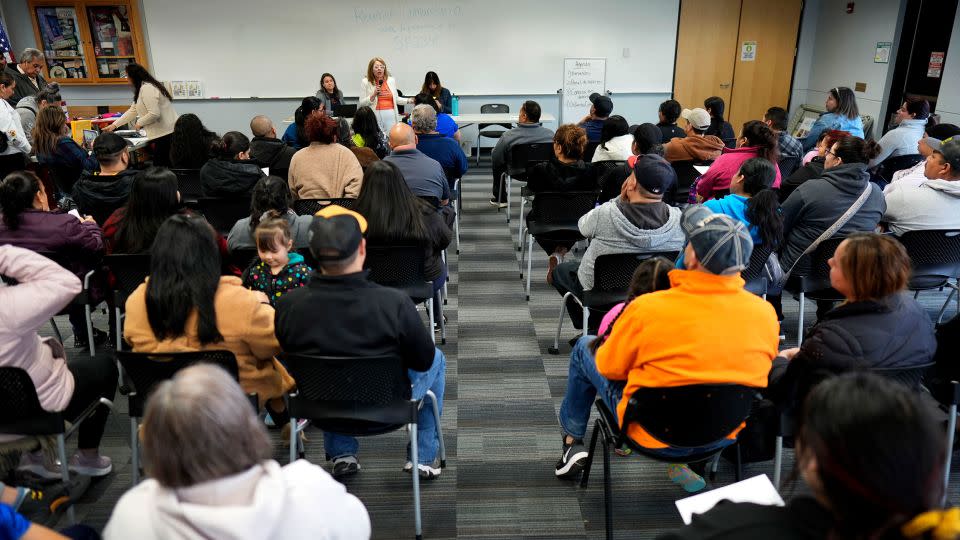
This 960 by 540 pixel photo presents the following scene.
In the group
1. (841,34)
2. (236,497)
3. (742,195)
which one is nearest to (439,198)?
(742,195)

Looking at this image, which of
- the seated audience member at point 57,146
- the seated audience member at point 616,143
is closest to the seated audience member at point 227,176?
the seated audience member at point 57,146

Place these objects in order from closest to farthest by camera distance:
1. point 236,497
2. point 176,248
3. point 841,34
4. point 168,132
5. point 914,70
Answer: point 236,497 → point 176,248 → point 168,132 → point 914,70 → point 841,34

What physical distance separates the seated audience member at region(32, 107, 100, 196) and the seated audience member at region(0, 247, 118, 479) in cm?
327

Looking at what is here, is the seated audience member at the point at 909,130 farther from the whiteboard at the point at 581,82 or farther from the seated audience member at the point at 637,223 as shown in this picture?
the whiteboard at the point at 581,82

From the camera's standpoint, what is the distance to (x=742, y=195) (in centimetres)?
Result: 336

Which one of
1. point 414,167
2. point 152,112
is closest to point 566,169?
point 414,167

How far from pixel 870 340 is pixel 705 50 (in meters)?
8.69

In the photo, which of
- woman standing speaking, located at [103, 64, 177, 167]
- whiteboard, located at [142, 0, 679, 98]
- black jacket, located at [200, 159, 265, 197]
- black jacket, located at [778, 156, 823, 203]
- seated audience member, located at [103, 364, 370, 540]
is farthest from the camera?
whiteboard, located at [142, 0, 679, 98]

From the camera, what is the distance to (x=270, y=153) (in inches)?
209

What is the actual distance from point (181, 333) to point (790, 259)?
125 inches

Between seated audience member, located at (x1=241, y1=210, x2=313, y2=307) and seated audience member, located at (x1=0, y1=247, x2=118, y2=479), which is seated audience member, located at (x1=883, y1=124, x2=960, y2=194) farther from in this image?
seated audience member, located at (x1=0, y1=247, x2=118, y2=479)

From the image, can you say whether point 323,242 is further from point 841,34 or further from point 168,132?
point 841,34

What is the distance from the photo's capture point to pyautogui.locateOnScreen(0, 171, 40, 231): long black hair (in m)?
2.96

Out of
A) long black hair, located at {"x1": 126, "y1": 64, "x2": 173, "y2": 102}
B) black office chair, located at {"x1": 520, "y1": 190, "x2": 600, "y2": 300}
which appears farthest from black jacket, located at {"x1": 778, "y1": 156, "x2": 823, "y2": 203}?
long black hair, located at {"x1": 126, "y1": 64, "x2": 173, "y2": 102}
